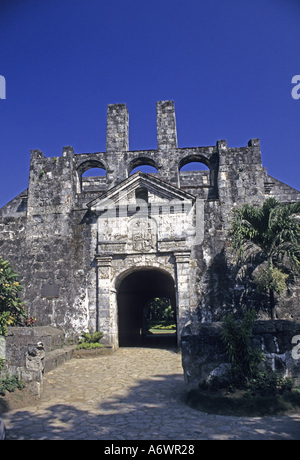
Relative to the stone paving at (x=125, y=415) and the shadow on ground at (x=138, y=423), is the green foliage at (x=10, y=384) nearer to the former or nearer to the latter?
the stone paving at (x=125, y=415)

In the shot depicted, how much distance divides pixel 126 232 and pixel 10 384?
6620 millimetres

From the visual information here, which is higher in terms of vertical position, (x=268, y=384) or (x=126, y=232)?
(x=126, y=232)

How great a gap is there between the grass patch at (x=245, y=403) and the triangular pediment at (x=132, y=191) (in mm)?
7704

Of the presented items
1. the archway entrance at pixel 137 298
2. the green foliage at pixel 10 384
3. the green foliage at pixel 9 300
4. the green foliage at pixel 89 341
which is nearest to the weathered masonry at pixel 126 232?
the green foliage at pixel 89 341

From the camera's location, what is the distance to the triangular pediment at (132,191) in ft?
40.5

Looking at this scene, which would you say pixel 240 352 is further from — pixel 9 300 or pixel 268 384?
pixel 9 300

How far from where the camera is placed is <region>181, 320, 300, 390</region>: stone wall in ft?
19.7

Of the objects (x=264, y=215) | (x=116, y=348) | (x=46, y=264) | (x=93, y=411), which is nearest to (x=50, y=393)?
(x=93, y=411)

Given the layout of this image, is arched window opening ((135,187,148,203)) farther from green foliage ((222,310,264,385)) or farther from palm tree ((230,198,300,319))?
green foliage ((222,310,264,385))

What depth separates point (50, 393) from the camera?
22.2 feet

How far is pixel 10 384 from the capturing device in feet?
20.7

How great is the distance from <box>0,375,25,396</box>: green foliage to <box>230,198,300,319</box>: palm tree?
6.60 m

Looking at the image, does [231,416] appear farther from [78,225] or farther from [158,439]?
[78,225]

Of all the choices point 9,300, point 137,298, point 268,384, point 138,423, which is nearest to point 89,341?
point 9,300
